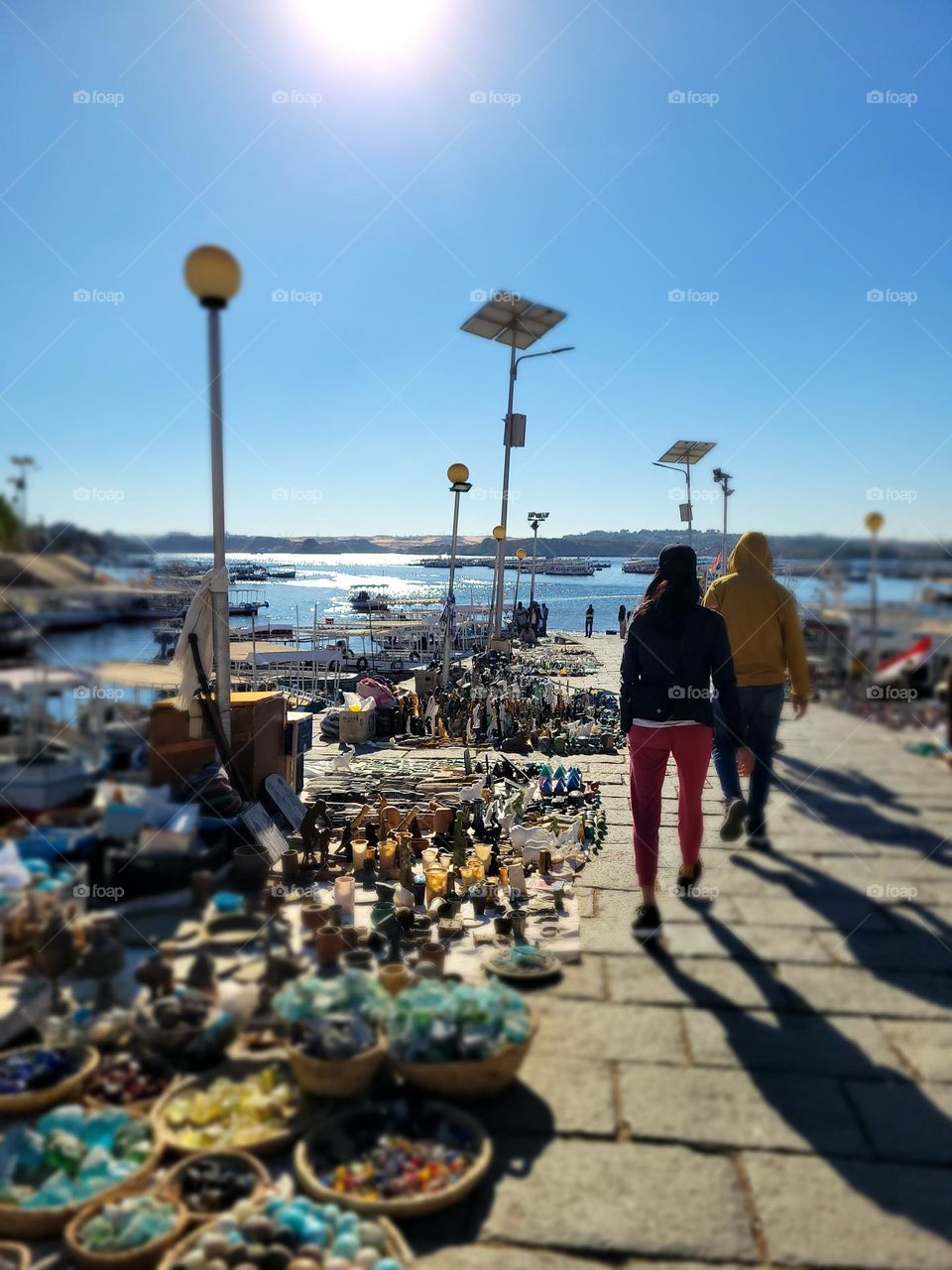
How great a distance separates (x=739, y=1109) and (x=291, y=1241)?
134 centimetres

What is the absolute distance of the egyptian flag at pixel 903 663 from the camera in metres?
2.71

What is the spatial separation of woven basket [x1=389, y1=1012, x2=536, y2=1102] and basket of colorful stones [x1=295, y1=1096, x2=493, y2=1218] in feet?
0.19

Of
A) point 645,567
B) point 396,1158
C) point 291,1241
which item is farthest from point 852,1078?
point 645,567

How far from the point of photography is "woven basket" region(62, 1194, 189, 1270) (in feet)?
6.19

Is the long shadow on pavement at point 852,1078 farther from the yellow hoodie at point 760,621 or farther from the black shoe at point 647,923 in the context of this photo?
the yellow hoodie at point 760,621

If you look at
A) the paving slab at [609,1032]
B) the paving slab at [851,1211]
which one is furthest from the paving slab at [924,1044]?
the paving slab at [609,1032]

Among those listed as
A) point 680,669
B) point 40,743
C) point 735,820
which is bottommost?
point 735,820

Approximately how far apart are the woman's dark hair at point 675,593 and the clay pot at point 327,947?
6.00ft

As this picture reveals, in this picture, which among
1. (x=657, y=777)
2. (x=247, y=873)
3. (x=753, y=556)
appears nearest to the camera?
(x=247, y=873)

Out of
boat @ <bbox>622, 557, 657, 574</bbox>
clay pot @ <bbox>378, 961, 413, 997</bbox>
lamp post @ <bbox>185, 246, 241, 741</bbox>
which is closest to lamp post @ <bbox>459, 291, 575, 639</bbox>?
boat @ <bbox>622, 557, 657, 574</bbox>

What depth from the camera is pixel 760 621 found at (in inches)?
165

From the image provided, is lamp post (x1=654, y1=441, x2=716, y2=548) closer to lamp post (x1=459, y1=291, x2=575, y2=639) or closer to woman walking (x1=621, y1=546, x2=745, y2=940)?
lamp post (x1=459, y1=291, x2=575, y2=639)

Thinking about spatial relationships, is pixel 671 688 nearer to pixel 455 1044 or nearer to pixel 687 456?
pixel 455 1044

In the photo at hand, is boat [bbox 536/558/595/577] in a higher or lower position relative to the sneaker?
higher
